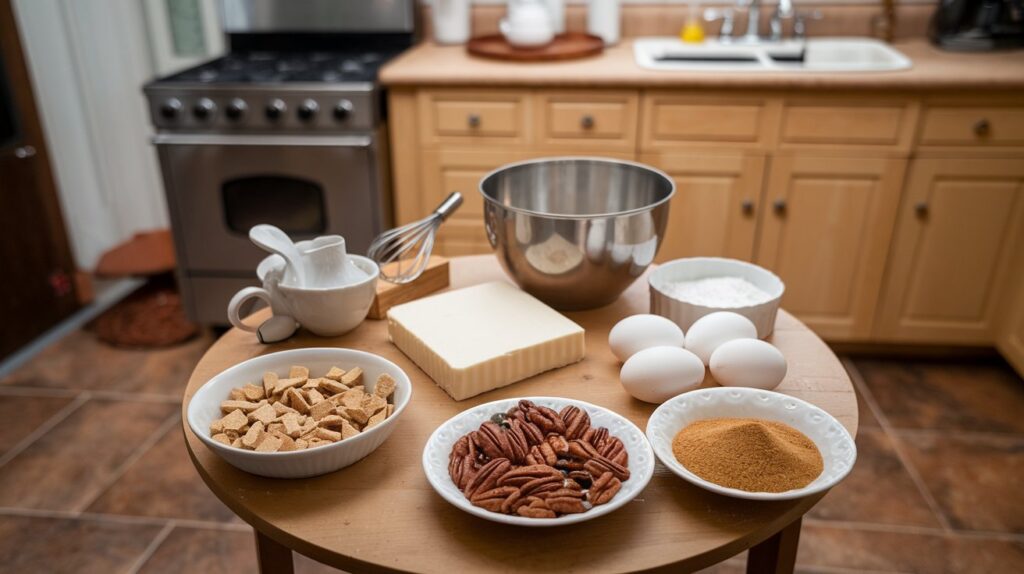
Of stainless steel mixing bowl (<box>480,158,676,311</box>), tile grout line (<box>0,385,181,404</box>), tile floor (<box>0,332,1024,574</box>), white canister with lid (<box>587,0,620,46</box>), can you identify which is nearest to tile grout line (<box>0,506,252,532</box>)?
tile floor (<box>0,332,1024,574</box>)

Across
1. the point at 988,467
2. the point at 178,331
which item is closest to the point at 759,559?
the point at 988,467

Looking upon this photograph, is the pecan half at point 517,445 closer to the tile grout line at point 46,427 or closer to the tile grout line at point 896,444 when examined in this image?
the tile grout line at point 896,444

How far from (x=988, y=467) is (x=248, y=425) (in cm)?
184

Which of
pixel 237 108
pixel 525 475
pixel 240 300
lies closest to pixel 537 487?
pixel 525 475

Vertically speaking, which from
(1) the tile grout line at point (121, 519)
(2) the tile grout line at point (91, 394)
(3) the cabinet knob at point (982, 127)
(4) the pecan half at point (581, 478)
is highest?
(3) the cabinet knob at point (982, 127)

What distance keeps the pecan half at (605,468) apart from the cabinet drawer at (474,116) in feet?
5.12

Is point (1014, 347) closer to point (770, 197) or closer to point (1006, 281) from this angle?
point (1006, 281)

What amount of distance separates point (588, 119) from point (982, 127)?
1.04m

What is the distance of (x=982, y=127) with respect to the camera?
2.08 meters

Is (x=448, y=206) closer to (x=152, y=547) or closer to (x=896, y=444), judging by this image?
(x=152, y=547)

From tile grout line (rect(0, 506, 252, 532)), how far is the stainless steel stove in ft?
2.78

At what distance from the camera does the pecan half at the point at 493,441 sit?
0.84 meters

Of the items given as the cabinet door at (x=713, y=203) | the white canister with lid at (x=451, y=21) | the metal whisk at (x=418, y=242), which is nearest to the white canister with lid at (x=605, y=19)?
the white canister with lid at (x=451, y=21)

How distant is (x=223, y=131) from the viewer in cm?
227
